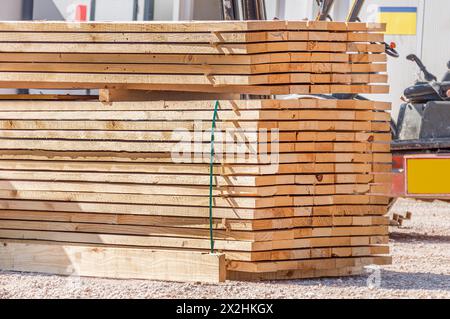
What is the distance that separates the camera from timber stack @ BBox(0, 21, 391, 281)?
7.36m

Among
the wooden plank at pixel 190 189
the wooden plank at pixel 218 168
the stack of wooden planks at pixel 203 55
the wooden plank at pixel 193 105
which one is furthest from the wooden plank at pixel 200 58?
the wooden plank at pixel 190 189

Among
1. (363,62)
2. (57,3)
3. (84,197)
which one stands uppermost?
(57,3)

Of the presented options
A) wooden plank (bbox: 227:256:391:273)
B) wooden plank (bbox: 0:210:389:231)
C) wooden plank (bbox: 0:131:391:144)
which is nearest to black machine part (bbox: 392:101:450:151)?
wooden plank (bbox: 0:131:391:144)

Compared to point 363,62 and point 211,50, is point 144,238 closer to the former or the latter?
point 211,50

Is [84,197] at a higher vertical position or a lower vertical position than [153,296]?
higher

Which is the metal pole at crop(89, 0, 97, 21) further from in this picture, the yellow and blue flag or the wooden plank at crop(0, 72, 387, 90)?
the wooden plank at crop(0, 72, 387, 90)

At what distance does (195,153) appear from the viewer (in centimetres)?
740

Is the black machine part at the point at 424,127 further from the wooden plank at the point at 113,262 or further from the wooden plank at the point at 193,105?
the wooden plank at the point at 113,262

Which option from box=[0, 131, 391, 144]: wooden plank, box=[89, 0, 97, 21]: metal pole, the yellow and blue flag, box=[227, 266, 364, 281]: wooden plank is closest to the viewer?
box=[0, 131, 391, 144]: wooden plank
